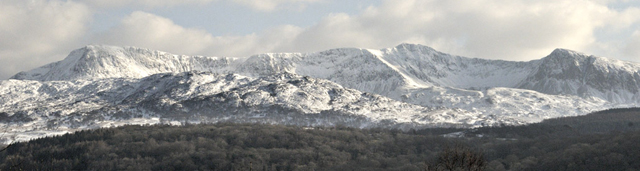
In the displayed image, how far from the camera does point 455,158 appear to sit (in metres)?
99.7

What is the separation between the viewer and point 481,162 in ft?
345

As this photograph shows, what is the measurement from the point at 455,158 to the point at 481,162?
8.19m
